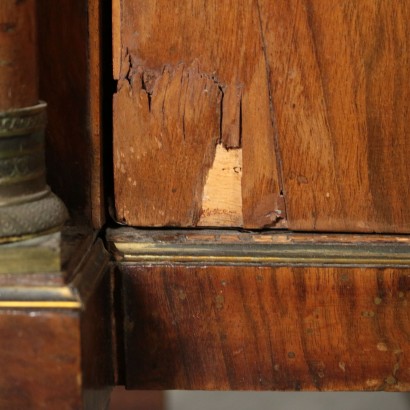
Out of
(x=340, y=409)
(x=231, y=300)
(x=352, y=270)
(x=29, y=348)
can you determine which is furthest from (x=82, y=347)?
(x=340, y=409)

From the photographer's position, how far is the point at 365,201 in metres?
0.96

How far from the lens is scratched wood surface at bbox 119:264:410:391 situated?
96 centimetres

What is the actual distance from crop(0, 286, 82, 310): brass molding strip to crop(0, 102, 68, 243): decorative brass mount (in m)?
0.06

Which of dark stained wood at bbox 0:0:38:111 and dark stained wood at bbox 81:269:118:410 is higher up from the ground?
dark stained wood at bbox 0:0:38:111

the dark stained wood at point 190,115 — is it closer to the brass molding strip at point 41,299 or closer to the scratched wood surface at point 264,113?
the scratched wood surface at point 264,113

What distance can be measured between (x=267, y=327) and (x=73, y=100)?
0.32m

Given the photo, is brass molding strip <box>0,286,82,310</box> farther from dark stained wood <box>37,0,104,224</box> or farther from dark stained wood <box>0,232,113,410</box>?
dark stained wood <box>37,0,104,224</box>

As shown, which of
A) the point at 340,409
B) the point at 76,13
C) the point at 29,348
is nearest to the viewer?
the point at 29,348

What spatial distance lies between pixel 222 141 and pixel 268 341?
225mm

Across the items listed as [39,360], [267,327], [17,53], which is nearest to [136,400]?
[267,327]

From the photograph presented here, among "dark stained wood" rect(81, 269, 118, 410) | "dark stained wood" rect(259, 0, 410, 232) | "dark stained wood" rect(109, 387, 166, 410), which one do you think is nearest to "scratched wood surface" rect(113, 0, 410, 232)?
"dark stained wood" rect(259, 0, 410, 232)

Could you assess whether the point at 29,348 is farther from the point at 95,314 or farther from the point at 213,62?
the point at 213,62

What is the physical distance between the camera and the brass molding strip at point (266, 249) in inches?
37.7

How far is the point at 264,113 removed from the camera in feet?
3.11
